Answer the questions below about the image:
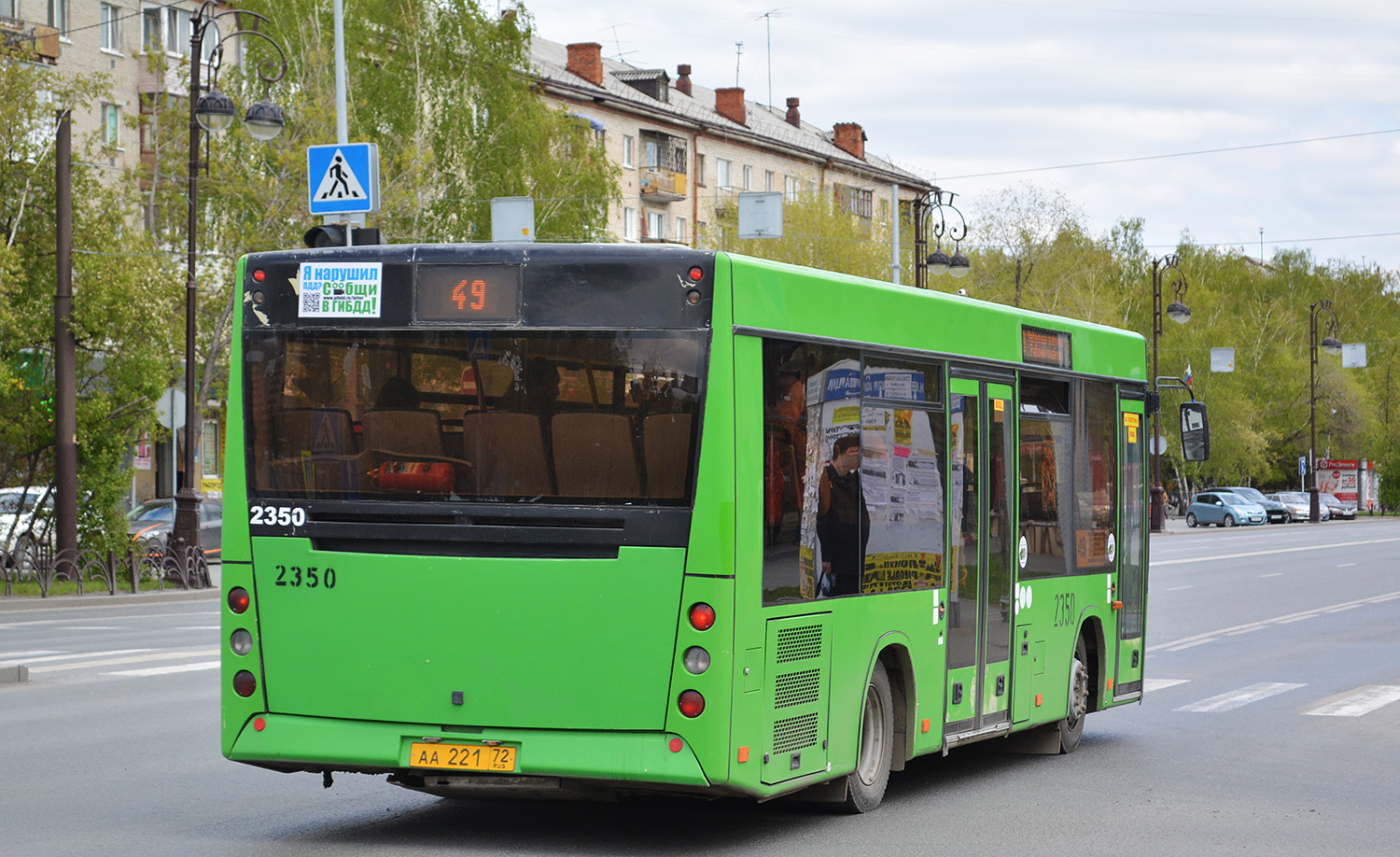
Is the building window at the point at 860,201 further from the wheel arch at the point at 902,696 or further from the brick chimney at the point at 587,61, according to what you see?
the wheel arch at the point at 902,696

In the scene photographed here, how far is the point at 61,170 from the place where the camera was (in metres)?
28.3

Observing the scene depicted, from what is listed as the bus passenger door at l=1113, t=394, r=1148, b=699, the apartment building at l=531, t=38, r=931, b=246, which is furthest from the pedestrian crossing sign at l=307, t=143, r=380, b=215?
the apartment building at l=531, t=38, r=931, b=246

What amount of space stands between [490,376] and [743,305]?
1119mm

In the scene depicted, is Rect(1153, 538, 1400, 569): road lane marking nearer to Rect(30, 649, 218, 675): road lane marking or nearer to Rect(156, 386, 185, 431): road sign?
Rect(156, 386, 185, 431): road sign

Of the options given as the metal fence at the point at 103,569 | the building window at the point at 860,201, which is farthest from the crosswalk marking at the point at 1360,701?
the building window at the point at 860,201

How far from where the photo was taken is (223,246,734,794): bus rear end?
791 cm

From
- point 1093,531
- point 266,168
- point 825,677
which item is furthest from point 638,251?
point 266,168

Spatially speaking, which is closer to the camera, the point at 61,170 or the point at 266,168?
the point at 61,170

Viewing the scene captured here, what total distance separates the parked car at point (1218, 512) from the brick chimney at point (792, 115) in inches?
1287

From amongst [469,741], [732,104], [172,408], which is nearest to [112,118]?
[172,408]

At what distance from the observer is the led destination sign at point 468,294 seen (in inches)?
323

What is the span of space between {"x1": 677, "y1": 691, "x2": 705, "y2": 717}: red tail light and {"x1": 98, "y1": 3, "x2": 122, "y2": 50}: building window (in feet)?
168

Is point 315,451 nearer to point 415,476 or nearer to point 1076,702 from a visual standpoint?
point 415,476

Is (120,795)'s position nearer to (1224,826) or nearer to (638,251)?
(638,251)
